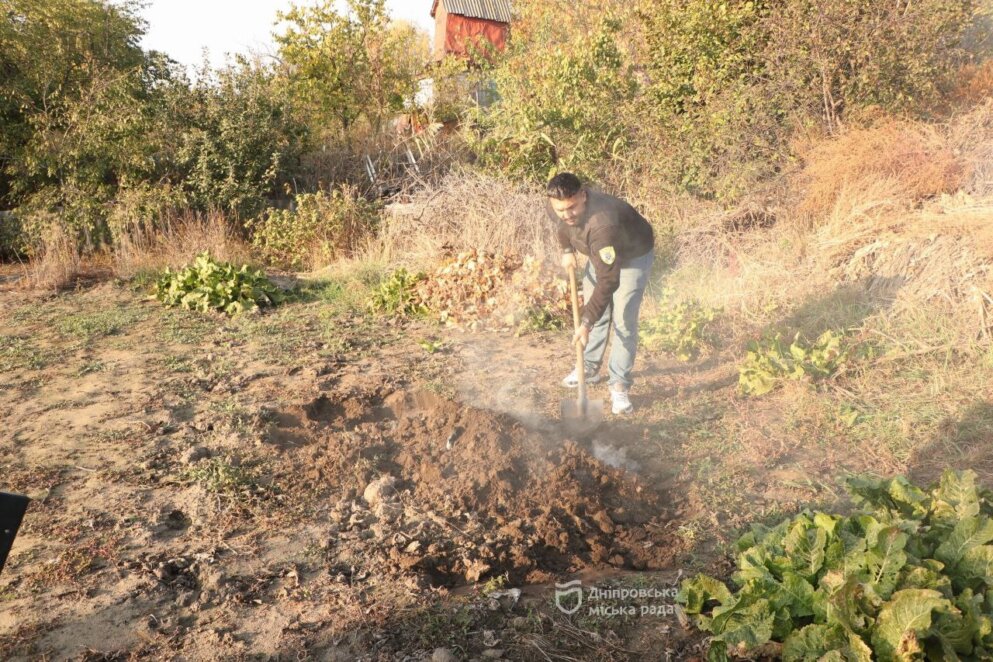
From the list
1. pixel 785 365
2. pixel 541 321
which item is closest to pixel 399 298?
pixel 541 321

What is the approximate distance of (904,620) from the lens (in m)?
1.99

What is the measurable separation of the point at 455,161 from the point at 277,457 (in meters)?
9.10

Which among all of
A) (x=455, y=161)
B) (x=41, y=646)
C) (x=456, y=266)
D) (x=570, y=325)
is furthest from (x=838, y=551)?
(x=455, y=161)

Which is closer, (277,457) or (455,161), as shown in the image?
(277,457)

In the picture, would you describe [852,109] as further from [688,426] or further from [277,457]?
[277,457]

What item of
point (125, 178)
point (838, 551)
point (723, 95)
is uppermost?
point (723, 95)

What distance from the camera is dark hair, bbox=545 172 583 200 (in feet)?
14.4

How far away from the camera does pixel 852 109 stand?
801 centimetres

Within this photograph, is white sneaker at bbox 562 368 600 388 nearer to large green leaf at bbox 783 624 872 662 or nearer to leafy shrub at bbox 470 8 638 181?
large green leaf at bbox 783 624 872 662

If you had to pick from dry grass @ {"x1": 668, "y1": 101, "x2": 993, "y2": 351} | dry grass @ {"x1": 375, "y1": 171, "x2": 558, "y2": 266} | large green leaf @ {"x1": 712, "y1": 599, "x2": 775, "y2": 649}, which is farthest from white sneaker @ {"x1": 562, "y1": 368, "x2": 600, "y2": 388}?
large green leaf @ {"x1": 712, "y1": 599, "x2": 775, "y2": 649}

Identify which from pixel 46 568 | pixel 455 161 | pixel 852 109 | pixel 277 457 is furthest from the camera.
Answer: pixel 455 161

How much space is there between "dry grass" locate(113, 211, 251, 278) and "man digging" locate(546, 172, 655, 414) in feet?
22.2

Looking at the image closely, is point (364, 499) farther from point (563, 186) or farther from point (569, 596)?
point (563, 186)

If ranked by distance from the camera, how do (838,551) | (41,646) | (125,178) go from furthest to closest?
(125,178)
(41,646)
(838,551)
